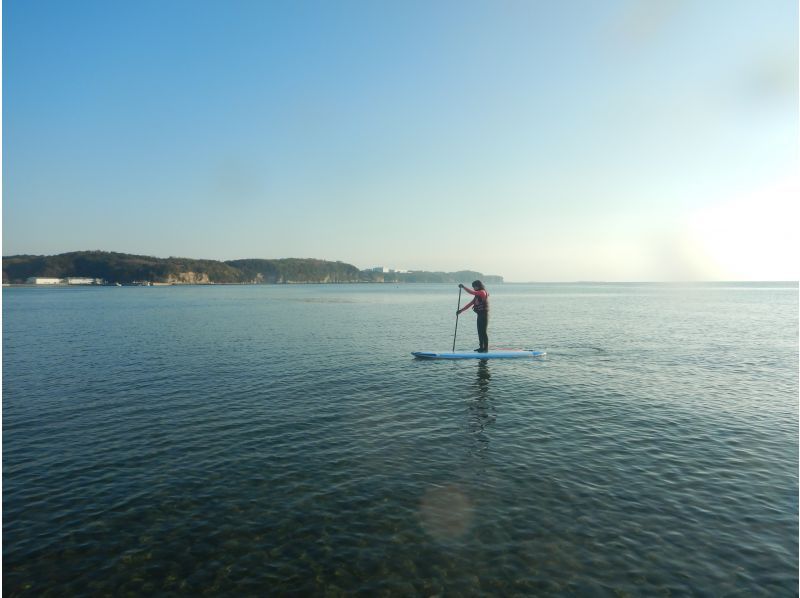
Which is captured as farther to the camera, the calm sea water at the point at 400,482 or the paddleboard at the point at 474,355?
the paddleboard at the point at 474,355

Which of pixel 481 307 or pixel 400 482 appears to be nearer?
pixel 400 482

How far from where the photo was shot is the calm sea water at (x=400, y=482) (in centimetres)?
966

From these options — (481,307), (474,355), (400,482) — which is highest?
(481,307)

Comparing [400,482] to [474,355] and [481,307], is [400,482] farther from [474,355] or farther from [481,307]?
[481,307]

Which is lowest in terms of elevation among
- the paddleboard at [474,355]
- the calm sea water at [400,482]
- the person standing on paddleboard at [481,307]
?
the calm sea water at [400,482]

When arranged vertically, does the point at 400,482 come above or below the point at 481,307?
below

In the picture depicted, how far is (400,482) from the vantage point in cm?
1377

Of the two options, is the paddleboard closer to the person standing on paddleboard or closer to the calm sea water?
the person standing on paddleboard

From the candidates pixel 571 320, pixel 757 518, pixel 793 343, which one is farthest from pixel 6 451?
pixel 571 320

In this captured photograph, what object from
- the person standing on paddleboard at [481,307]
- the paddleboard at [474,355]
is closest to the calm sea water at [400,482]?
the paddleboard at [474,355]

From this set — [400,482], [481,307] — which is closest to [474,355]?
[481,307]

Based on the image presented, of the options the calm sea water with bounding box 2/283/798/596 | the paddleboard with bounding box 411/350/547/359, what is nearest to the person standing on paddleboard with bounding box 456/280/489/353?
the paddleboard with bounding box 411/350/547/359

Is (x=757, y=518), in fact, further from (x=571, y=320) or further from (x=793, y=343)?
(x=571, y=320)

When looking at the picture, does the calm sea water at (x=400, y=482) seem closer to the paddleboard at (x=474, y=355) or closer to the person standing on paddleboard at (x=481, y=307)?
the paddleboard at (x=474, y=355)
